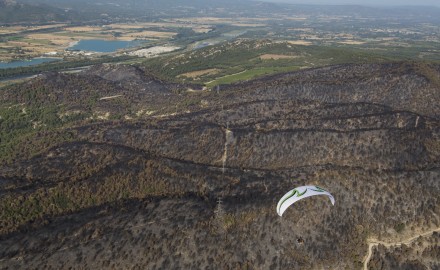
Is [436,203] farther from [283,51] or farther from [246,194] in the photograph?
[283,51]

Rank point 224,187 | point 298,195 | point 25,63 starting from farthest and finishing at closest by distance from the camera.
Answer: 1. point 25,63
2. point 224,187
3. point 298,195

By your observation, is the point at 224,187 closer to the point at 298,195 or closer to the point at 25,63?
the point at 298,195

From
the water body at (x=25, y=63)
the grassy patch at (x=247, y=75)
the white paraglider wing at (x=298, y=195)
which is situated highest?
the white paraglider wing at (x=298, y=195)

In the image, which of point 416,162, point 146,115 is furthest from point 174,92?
point 416,162

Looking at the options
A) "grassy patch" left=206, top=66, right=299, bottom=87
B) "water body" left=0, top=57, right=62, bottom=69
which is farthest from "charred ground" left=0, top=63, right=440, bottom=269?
"water body" left=0, top=57, right=62, bottom=69

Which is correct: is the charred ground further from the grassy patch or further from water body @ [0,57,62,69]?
water body @ [0,57,62,69]

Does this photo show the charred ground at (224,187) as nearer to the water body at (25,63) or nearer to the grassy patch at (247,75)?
the grassy patch at (247,75)

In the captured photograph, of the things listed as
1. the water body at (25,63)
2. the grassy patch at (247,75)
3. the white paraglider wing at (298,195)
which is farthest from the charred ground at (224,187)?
the water body at (25,63)

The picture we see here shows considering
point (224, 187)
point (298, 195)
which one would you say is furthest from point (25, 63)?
point (298, 195)
